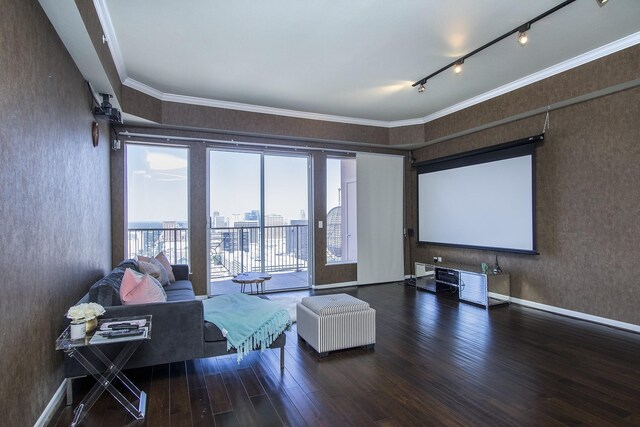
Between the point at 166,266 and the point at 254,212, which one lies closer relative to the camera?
the point at 166,266

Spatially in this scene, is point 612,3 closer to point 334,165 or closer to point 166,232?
point 334,165

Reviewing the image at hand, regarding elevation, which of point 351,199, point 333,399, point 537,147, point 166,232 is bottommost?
point 333,399

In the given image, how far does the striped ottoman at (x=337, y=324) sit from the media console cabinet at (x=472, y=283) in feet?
7.55

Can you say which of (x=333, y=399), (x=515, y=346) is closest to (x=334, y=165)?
(x=515, y=346)

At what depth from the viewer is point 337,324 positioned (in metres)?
3.22

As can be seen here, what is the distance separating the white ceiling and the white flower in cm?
226

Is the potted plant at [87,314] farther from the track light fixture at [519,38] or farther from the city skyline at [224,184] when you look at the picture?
the track light fixture at [519,38]

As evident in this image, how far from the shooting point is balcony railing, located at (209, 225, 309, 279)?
604 cm

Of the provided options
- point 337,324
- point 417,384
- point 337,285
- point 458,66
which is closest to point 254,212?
point 337,285

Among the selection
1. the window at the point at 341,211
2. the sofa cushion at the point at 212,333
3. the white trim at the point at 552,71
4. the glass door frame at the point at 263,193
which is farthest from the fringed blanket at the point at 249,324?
the white trim at the point at 552,71

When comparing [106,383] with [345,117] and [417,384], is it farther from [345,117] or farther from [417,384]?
[345,117]

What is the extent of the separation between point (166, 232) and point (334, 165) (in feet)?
10.1

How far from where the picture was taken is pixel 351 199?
6.61 meters

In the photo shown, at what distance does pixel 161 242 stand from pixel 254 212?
153cm
